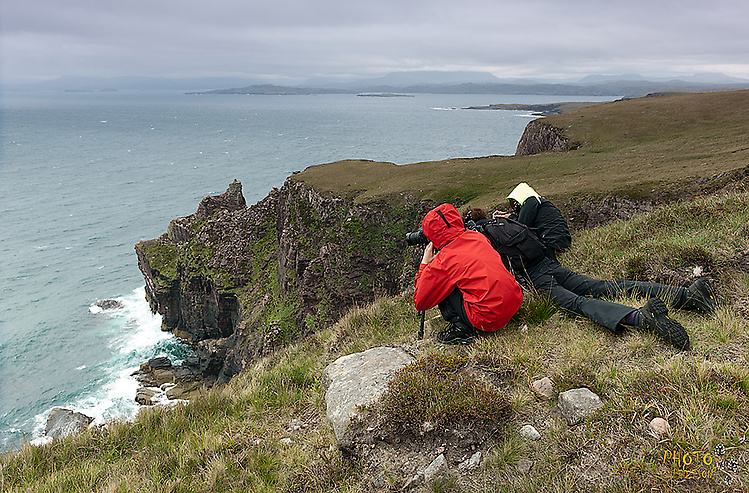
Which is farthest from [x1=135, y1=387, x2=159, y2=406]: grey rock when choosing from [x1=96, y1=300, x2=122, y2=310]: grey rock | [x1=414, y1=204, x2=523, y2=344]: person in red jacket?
[x1=414, y1=204, x2=523, y2=344]: person in red jacket

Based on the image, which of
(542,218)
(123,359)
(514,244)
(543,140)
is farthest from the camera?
(543,140)

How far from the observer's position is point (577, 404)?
4961mm

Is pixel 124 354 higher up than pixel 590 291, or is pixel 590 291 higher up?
pixel 590 291

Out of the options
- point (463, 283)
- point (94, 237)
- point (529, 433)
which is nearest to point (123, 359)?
point (94, 237)

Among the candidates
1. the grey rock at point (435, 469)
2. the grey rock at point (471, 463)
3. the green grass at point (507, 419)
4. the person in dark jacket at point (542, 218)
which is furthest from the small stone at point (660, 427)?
the person in dark jacket at point (542, 218)

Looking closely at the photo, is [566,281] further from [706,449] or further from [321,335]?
[321,335]

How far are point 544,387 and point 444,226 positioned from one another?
307 centimetres

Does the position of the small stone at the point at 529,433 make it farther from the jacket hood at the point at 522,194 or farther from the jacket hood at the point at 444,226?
the jacket hood at the point at 522,194

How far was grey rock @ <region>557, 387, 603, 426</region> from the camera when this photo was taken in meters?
4.87

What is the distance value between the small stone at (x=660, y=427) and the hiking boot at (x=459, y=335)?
128 inches

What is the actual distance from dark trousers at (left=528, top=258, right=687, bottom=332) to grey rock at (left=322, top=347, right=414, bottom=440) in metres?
3.16

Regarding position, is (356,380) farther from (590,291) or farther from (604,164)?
(604,164)

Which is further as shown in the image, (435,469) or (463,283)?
(463,283)

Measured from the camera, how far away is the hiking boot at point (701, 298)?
687cm
